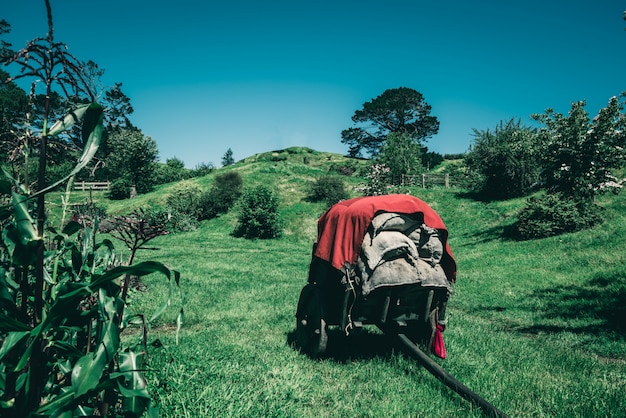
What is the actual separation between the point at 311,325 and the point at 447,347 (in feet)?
7.91

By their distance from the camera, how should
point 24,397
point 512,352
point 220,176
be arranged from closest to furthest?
1. point 24,397
2. point 512,352
3. point 220,176

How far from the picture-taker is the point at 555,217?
625 inches

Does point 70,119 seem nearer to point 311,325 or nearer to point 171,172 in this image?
point 311,325

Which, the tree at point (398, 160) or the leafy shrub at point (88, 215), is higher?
the tree at point (398, 160)

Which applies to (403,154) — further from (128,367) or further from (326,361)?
(128,367)

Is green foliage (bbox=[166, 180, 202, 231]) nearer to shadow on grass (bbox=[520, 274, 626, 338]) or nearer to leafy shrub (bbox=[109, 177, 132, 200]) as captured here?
leafy shrub (bbox=[109, 177, 132, 200])

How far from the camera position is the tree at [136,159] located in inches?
1455

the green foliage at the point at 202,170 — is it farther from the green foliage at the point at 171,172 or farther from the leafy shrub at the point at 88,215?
the leafy shrub at the point at 88,215

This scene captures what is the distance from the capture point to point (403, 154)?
32062mm

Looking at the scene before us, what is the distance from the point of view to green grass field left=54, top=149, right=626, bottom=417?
12.6 ft

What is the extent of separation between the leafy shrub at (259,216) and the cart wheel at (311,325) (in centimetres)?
1958

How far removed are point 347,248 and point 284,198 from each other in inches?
1142

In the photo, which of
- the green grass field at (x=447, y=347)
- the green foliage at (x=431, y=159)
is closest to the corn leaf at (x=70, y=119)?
the green grass field at (x=447, y=347)

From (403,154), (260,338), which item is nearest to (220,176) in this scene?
(403,154)
